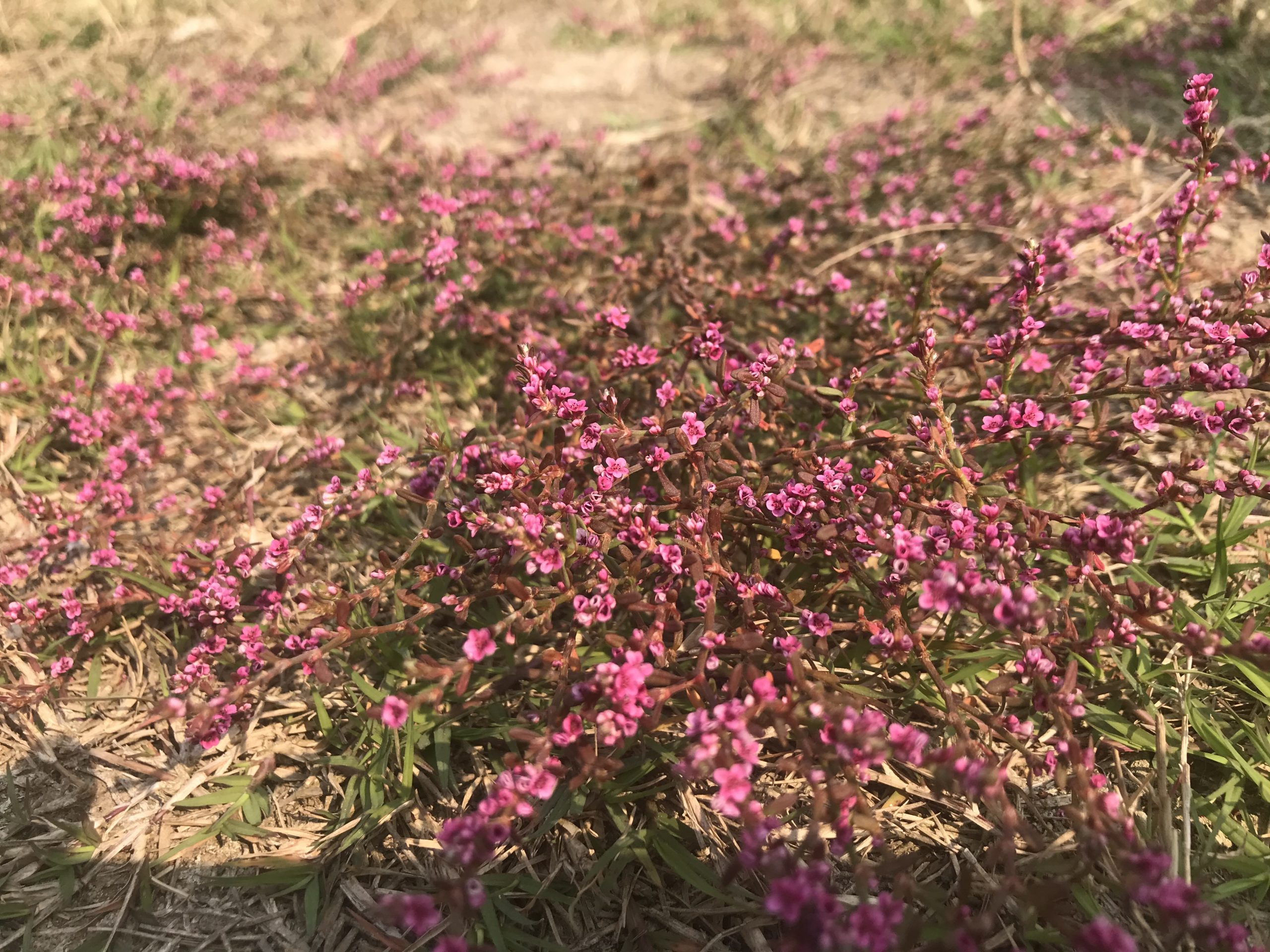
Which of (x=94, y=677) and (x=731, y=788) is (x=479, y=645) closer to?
(x=731, y=788)

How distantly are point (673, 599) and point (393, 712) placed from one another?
0.93 meters

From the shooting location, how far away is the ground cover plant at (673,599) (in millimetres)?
2021

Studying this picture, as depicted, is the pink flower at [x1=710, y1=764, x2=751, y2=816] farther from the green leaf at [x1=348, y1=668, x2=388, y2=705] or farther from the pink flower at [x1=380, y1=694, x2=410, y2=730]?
the green leaf at [x1=348, y1=668, x2=388, y2=705]

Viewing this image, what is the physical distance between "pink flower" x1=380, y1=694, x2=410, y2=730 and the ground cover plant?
1 centimetres

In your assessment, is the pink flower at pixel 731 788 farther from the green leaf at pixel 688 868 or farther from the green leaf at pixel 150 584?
the green leaf at pixel 150 584

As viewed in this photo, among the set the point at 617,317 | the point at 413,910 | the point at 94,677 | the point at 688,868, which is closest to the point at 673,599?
the point at 688,868

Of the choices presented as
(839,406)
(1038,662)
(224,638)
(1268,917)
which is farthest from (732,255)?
(1268,917)

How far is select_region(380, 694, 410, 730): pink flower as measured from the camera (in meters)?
1.95

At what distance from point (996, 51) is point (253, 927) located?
26.0ft

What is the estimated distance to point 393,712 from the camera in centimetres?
196

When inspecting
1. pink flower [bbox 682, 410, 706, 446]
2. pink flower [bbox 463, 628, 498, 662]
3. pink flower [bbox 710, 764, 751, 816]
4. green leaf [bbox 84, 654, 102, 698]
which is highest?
pink flower [bbox 682, 410, 706, 446]

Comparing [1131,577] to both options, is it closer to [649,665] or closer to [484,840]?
[649,665]

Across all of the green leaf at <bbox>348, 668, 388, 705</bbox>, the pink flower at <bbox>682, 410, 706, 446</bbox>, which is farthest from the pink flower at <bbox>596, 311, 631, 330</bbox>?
the green leaf at <bbox>348, 668, 388, 705</bbox>

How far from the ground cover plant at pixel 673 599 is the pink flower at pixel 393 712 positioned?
12 mm
